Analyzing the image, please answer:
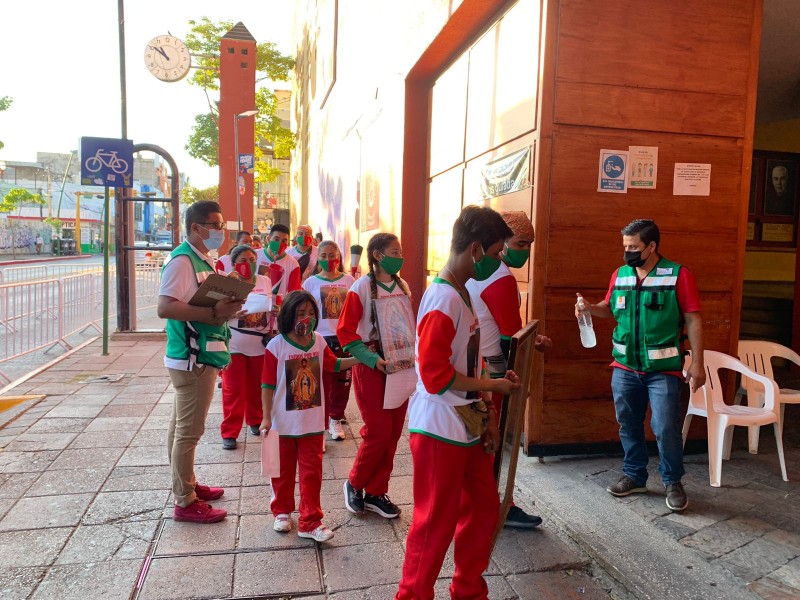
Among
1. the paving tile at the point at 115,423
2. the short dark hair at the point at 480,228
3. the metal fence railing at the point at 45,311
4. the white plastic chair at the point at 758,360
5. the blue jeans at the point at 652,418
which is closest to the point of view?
the short dark hair at the point at 480,228

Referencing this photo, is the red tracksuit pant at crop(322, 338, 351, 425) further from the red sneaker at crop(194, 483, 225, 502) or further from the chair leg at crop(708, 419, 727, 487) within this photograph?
the chair leg at crop(708, 419, 727, 487)

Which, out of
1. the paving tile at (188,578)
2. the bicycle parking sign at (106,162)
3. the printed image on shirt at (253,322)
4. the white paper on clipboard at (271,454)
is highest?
the bicycle parking sign at (106,162)

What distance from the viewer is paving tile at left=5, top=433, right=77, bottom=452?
4.84m

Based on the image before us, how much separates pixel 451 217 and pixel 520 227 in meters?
3.52

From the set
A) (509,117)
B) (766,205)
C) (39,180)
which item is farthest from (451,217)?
(39,180)

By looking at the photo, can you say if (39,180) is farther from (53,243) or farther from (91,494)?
(91,494)

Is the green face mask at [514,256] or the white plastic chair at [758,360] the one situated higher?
the green face mask at [514,256]

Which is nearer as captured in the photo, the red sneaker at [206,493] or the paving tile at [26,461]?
the red sneaker at [206,493]

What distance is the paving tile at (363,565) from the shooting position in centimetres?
295

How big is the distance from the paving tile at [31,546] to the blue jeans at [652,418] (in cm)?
351

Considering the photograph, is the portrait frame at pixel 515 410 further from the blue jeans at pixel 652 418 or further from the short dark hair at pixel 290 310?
the blue jeans at pixel 652 418

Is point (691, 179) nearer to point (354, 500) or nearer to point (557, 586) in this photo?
point (557, 586)

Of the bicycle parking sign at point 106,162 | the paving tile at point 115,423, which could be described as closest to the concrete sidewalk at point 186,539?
the paving tile at point 115,423

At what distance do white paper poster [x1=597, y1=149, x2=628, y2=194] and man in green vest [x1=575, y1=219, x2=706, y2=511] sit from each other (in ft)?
2.57
